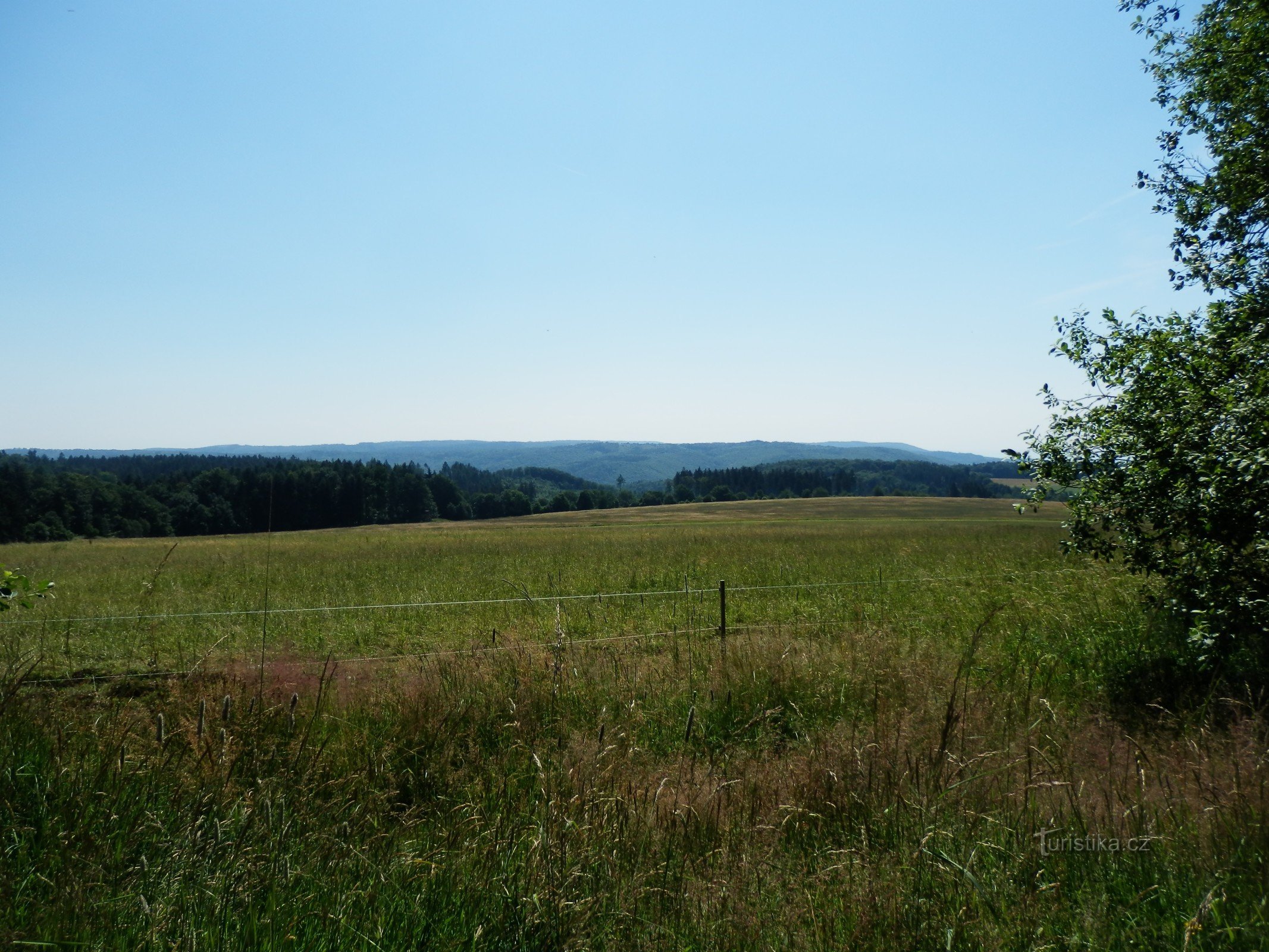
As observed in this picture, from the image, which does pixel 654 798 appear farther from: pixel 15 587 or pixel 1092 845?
pixel 15 587

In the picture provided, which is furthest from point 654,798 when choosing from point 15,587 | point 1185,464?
point 1185,464

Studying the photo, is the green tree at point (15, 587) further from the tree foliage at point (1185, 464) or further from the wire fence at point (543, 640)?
the tree foliage at point (1185, 464)

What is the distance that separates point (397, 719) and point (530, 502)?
13502 cm

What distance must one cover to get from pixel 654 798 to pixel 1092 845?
7.94 feet

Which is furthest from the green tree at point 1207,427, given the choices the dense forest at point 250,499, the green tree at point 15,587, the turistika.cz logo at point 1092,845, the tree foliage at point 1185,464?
the dense forest at point 250,499

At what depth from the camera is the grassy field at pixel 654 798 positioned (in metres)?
3.16

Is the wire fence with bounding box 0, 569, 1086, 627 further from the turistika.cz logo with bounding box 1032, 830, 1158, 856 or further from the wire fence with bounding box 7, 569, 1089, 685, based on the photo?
the turistika.cz logo with bounding box 1032, 830, 1158, 856

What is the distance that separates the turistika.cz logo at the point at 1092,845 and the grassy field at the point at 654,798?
3 centimetres

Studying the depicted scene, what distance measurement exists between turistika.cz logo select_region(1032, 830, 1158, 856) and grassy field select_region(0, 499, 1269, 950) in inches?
1.1

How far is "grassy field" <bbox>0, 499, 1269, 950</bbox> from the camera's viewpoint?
10.4 ft

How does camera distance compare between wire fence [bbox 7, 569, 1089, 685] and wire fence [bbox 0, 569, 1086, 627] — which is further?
wire fence [bbox 0, 569, 1086, 627]

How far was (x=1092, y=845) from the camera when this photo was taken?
3.76 metres

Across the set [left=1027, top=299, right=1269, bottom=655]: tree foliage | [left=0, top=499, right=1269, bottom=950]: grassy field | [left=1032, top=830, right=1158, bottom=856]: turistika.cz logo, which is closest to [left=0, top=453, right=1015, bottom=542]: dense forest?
[left=0, top=499, right=1269, bottom=950]: grassy field

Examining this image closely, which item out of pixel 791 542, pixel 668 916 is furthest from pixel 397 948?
pixel 791 542
